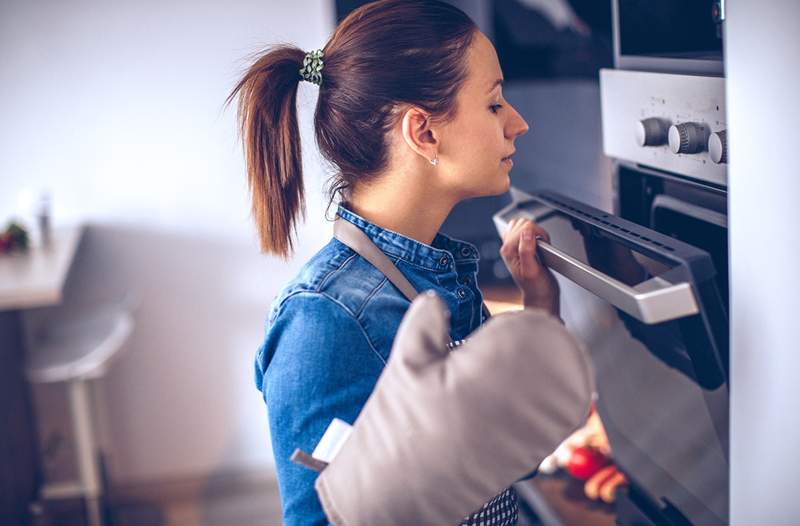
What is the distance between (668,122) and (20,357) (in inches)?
86.6

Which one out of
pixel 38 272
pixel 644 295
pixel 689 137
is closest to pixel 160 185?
pixel 38 272

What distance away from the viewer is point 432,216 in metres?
1.08

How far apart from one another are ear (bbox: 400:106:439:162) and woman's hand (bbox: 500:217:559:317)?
0.19m

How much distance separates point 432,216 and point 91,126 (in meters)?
1.94

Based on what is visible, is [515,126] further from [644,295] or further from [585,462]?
[585,462]

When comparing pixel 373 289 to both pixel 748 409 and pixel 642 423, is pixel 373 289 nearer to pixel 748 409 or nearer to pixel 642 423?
pixel 748 409

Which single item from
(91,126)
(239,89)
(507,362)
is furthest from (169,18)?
(507,362)

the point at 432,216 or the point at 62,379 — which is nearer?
the point at 432,216

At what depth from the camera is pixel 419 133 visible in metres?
1.01

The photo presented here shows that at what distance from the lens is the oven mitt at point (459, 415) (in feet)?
2.28

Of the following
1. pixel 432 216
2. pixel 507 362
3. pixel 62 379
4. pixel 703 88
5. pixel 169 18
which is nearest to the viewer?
pixel 507 362

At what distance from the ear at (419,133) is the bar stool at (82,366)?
5.40 feet

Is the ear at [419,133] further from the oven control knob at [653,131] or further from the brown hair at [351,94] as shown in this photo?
the oven control knob at [653,131]

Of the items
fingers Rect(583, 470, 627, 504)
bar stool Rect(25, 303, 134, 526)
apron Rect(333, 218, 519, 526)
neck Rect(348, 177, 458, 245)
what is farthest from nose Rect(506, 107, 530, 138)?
bar stool Rect(25, 303, 134, 526)
